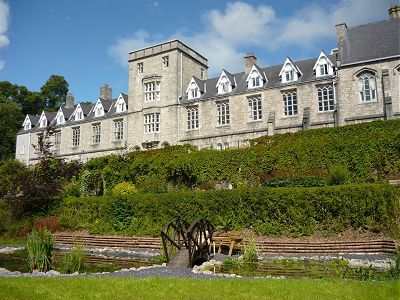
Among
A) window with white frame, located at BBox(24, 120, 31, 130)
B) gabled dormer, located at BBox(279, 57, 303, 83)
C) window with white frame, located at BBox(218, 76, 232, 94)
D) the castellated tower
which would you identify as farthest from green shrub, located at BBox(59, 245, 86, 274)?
window with white frame, located at BBox(24, 120, 31, 130)

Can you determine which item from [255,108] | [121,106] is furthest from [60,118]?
[255,108]

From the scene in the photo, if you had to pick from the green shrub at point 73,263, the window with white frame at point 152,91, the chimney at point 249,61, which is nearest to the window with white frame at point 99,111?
the window with white frame at point 152,91

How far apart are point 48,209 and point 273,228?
16.0m

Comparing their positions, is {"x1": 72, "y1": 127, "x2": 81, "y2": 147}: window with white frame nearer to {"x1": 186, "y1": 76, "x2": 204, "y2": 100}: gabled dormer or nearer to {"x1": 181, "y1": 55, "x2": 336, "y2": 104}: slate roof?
{"x1": 181, "y1": 55, "x2": 336, "y2": 104}: slate roof

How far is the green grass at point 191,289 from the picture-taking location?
7246mm

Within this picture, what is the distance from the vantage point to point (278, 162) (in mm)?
24172

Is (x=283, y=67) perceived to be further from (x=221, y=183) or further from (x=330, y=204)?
(x=330, y=204)

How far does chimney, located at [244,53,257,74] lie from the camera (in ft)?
131

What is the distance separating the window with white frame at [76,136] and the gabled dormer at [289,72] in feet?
89.3

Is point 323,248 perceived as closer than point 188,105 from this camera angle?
Yes

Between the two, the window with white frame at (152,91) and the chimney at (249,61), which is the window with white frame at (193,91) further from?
the chimney at (249,61)

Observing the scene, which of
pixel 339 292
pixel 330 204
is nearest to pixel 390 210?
pixel 330 204

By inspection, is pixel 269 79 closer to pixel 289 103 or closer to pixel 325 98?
pixel 289 103

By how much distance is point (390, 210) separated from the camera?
15391mm
